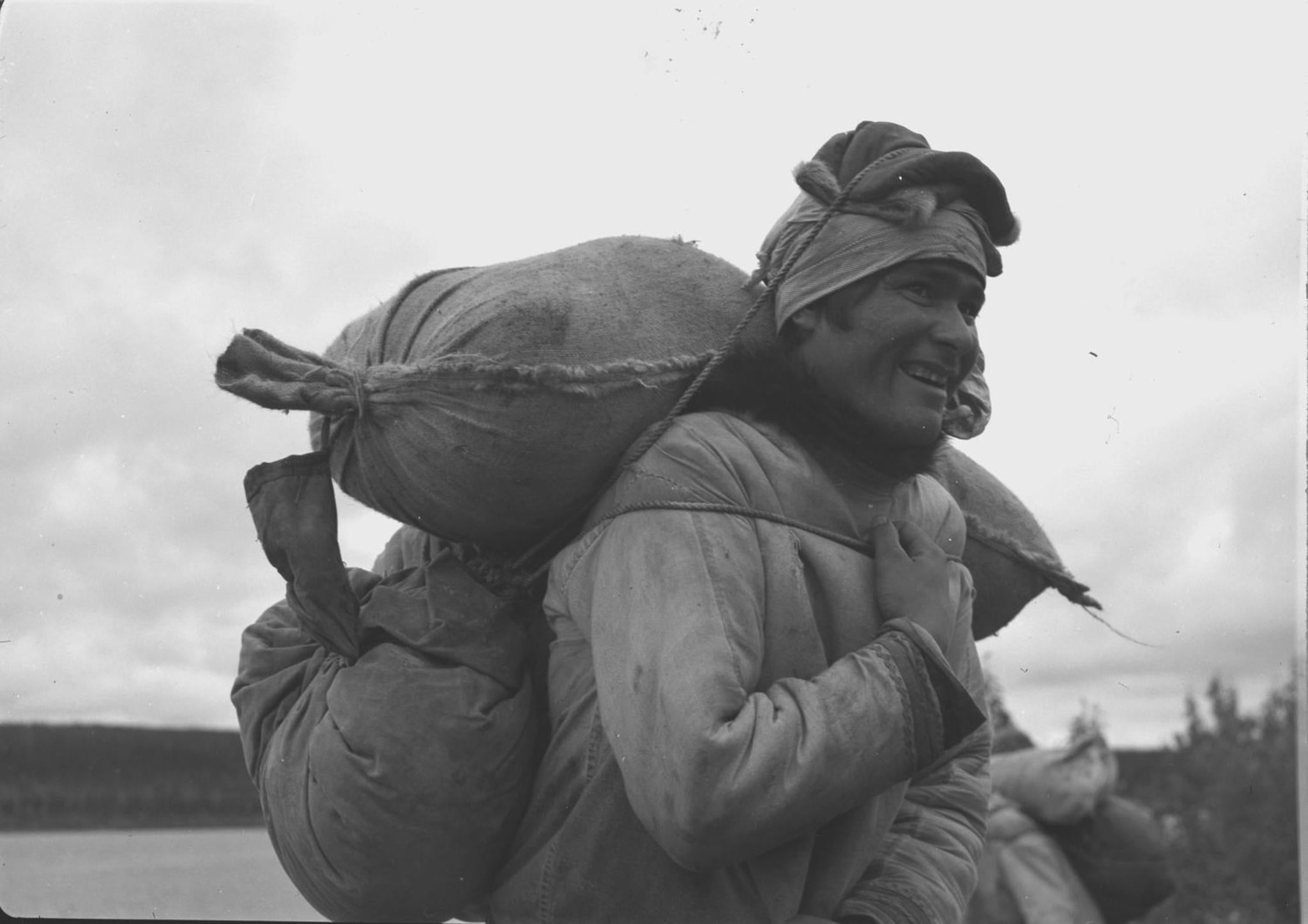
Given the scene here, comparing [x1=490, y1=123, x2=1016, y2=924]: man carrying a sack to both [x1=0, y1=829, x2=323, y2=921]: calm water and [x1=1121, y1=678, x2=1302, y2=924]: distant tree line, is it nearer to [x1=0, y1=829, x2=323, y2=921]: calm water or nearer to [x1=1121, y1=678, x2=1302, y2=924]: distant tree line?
[x1=0, y1=829, x2=323, y2=921]: calm water

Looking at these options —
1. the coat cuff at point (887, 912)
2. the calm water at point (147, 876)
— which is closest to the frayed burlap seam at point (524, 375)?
the coat cuff at point (887, 912)

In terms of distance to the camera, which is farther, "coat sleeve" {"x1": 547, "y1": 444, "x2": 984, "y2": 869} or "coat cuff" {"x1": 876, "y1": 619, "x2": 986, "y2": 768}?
"coat cuff" {"x1": 876, "y1": 619, "x2": 986, "y2": 768}

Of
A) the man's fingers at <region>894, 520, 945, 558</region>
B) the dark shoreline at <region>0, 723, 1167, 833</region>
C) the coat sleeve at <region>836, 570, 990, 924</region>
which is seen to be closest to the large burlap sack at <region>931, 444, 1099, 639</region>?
the coat sleeve at <region>836, 570, 990, 924</region>

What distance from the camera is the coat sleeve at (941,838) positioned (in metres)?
2.63

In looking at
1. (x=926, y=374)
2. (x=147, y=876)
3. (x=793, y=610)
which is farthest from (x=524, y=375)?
(x=147, y=876)

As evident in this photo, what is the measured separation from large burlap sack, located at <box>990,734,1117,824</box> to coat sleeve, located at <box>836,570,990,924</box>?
4553 millimetres

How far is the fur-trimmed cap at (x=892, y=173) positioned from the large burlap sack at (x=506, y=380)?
24 cm

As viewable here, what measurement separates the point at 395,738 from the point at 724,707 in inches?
21.4

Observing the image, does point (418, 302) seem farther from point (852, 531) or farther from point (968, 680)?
point (968, 680)

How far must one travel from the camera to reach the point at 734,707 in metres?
2.23

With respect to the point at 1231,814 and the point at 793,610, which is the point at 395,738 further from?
the point at 1231,814

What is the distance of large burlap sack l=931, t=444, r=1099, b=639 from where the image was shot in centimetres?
305

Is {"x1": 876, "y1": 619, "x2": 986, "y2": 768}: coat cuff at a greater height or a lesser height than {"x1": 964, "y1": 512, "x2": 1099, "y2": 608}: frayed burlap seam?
lesser

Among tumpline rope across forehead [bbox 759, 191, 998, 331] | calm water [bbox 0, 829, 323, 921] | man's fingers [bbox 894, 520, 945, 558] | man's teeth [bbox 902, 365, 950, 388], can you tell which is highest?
tumpline rope across forehead [bbox 759, 191, 998, 331]
